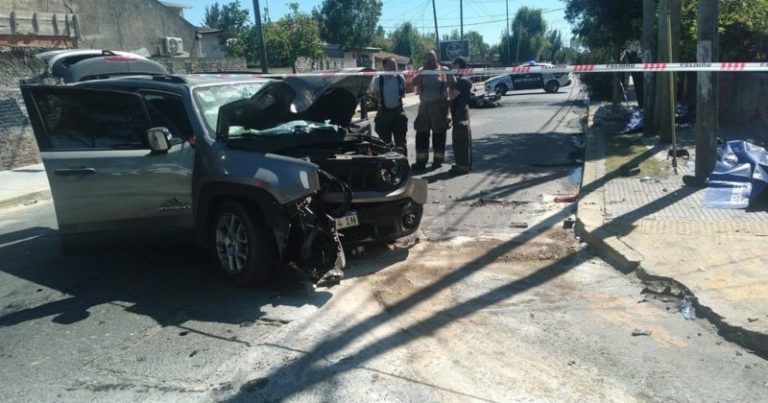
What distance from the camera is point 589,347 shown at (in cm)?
407

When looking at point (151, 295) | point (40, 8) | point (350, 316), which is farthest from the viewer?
point (40, 8)

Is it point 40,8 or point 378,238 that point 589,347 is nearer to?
point 378,238

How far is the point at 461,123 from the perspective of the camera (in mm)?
10398

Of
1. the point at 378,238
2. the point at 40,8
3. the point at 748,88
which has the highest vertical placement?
the point at 40,8

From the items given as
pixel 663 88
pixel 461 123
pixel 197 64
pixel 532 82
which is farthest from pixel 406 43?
pixel 461 123

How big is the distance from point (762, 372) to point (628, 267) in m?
1.84

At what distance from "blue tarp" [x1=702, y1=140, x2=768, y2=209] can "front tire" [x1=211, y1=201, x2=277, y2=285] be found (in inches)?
193

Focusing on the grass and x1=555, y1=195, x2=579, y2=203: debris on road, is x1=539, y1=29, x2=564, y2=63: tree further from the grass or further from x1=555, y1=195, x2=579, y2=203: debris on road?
x1=555, y1=195, x2=579, y2=203: debris on road

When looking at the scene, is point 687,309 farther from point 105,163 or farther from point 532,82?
point 532,82

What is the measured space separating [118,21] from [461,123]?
23.9 meters

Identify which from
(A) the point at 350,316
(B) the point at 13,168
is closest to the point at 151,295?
(A) the point at 350,316

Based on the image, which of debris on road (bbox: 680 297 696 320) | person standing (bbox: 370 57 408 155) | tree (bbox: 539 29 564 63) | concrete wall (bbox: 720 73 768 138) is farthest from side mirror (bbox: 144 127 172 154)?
tree (bbox: 539 29 564 63)

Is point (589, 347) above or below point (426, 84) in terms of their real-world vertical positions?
below

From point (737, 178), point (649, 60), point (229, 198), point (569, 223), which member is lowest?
point (569, 223)
